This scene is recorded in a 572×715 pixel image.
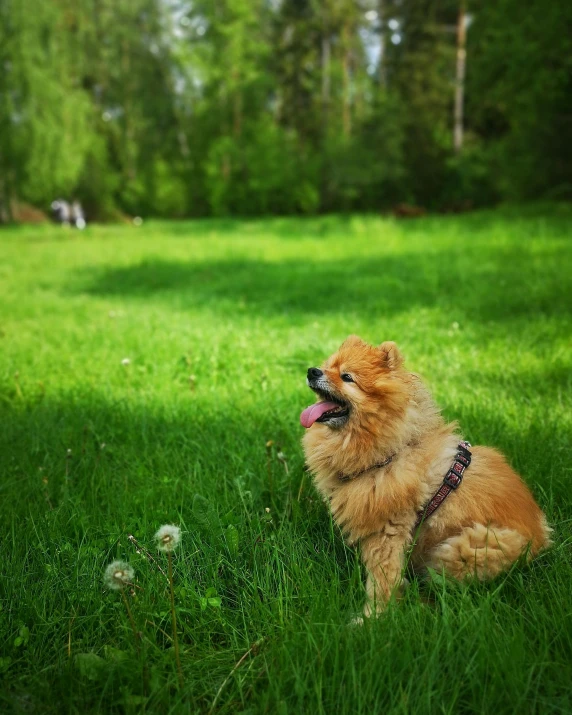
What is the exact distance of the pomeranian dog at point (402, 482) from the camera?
1.99 m

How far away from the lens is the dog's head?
2.26 m

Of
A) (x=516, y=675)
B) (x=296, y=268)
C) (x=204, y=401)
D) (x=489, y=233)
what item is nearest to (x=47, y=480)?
(x=204, y=401)

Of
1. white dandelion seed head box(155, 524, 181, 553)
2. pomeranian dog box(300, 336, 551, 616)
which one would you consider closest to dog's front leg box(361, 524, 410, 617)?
pomeranian dog box(300, 336, 551, 616)

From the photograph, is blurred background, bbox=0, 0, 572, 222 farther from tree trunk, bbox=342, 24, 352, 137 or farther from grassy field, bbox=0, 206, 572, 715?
grassy field, bbox=0, 206, 572, 715

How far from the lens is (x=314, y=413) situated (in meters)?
2.33

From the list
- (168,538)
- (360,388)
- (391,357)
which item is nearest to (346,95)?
(391,357)

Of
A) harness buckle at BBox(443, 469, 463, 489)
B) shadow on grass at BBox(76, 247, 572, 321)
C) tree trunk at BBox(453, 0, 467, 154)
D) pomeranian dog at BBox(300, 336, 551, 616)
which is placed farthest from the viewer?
tree trunk at BBox(453, 0, 467, 154)

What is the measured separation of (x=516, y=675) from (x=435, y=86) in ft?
94.6

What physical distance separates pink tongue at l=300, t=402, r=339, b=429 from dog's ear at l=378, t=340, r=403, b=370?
295mm

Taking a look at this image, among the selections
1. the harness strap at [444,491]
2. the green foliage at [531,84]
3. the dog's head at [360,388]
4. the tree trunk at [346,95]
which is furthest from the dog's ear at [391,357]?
the tree trunk at [346,95]

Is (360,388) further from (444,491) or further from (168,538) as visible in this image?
(168,538)

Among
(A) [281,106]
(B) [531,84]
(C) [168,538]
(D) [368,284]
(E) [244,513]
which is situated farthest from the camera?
(A) [281,106]

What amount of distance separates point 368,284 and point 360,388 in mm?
5903

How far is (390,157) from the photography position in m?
25.4
